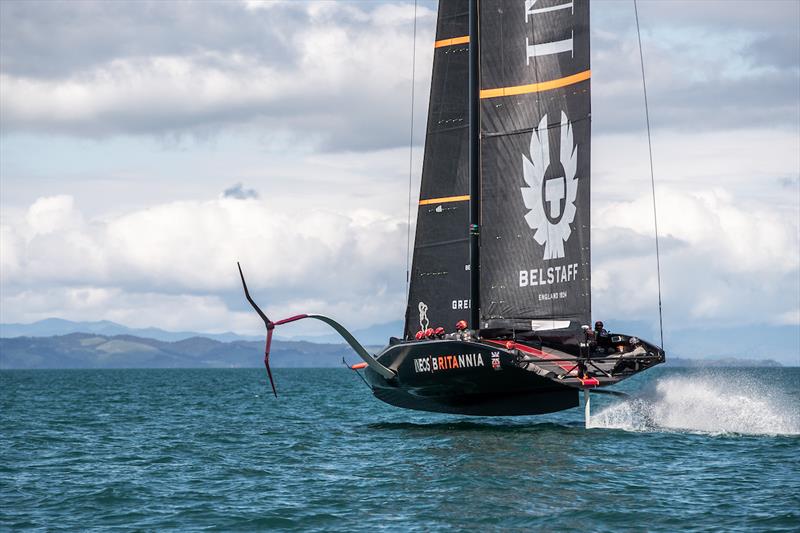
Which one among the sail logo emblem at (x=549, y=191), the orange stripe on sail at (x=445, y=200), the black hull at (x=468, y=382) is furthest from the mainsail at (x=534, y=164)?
the black hull at (x=468, y=382)

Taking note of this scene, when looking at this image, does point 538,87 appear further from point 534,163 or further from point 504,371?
point 504,371

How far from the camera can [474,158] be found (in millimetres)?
28031

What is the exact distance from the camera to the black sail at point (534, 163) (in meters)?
26.5

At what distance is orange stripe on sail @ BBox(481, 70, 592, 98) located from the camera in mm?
26547

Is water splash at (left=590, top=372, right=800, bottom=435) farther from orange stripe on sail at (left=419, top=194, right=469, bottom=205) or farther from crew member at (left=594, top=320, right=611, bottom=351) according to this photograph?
orange stripe on sail at (left=419, top=194, right=469, bottom=205)

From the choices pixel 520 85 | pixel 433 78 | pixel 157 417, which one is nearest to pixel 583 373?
pixel 520 85

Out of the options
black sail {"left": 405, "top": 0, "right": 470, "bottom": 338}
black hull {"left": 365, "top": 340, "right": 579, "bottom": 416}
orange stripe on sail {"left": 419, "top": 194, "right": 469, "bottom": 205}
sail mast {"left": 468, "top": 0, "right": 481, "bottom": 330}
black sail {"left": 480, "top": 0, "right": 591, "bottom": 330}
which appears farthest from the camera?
orange stripe on sail {"left": 419, "top": 194, "right": 469, "bottom": 205}

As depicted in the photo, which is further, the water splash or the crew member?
→ the water splash

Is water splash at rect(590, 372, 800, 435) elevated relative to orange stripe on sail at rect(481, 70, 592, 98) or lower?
lower

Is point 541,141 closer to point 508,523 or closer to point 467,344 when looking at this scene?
point 467,344

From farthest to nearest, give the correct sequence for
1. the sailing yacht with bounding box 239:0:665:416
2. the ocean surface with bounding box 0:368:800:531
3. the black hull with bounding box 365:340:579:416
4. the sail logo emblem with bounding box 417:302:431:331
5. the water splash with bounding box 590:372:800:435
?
1. the water splash with bounding box 590:372:800:435
2. the sail logo emblem with bounding box 417:302:431:331
3. the sailing yacht with bounding box 239:0:665:416
4. the black hull with bounding box 365:340:579:416
5. the ocean surface with bounding box 0:368:800:531

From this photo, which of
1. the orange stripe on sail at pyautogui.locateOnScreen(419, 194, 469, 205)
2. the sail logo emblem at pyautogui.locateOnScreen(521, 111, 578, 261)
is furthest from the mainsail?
the orange stripe on sail at pyautogui.locateOnScreen(419, 194, 469, 205)

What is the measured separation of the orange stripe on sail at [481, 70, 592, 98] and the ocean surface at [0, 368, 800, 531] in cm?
818

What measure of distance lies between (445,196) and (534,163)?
3061 mm
